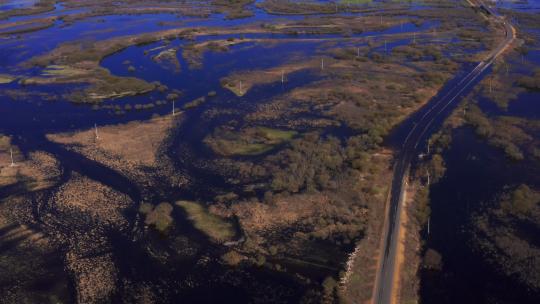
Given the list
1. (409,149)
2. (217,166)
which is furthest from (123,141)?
(409,149)

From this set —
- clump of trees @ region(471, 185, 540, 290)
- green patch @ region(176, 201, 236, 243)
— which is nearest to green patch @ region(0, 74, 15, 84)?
green patch @ region(176, 201, 236, 243)

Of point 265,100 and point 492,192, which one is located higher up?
point 265,100

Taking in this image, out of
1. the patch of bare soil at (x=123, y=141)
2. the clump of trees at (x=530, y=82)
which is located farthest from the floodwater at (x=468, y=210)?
the patch of bare soil at (x=123, y=141)

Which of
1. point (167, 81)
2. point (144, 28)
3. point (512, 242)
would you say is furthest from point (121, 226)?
point (144, 28)

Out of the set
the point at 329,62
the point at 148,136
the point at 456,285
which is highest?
the point at 329,62

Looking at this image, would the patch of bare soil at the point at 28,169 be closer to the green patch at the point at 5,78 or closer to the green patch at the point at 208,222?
the green patch at the point at 208,222

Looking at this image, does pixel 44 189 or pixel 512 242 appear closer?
pixel 512 242

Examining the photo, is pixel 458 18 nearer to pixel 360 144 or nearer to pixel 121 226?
pixel 360 144

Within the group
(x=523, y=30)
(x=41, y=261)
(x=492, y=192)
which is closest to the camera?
(x=41, y=261)
